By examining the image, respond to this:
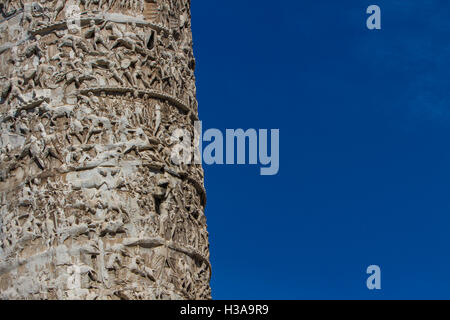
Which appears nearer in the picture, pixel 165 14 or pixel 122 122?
pixel 122 122

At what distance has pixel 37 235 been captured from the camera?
11.9 meters

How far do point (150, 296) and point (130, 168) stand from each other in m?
1.36

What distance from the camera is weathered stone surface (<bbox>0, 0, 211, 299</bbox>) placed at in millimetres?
11727

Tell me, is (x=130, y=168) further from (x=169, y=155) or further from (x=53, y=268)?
(x=53, y=268)

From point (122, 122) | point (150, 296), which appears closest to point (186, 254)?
point (150, 296)

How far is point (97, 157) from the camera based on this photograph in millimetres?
12078

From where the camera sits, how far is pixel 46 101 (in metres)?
12.5

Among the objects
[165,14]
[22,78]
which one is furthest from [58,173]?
[165,14]

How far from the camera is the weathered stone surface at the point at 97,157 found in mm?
11727
